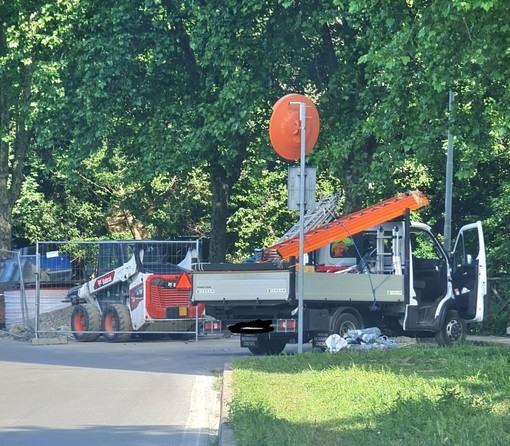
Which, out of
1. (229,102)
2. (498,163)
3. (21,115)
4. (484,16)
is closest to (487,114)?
(484,16)

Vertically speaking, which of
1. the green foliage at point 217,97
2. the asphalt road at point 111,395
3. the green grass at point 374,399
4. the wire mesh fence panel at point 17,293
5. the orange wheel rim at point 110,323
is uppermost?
the green foliage at point 217,97

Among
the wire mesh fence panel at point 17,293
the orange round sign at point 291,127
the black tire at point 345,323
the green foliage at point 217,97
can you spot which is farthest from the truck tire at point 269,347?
the wire mesh fence panel at point 17,293

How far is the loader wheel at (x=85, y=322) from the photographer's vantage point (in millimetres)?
29125

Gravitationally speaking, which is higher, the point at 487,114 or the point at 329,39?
the point at 329,39

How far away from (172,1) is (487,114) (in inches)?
531

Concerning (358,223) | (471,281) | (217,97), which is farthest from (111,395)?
(217,97)

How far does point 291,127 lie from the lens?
21953 millimetres

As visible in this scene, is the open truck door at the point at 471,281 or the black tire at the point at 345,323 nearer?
the black tire at the point at 345,323

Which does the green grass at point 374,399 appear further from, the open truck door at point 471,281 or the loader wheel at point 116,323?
the loader wheel at point 116,323

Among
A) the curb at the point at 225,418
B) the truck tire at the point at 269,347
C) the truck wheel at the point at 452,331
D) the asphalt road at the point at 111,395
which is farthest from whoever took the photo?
the truck wheel at the point at 452,331

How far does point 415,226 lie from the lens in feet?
78.3

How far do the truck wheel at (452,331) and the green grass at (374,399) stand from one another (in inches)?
157

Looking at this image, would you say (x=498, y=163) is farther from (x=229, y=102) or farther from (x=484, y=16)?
(x=484, y=16)

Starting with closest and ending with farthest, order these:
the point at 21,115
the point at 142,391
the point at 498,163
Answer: the point at 142,391 → the point at 498,163 → the point at 21,115
